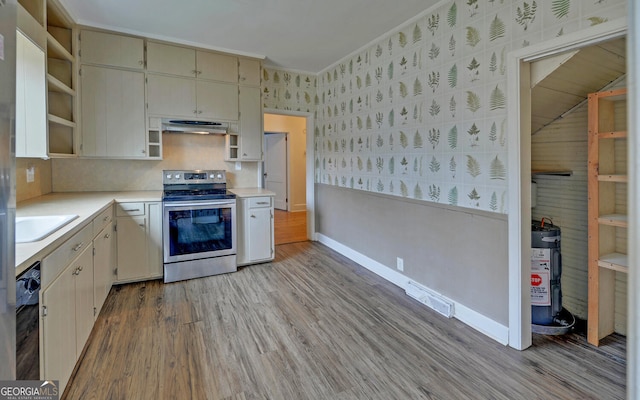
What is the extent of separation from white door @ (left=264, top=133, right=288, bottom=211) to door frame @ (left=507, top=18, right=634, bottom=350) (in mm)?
6267

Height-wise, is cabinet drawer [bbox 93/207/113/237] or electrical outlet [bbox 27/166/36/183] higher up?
electrical outlet [bbox 27/166/36/183]

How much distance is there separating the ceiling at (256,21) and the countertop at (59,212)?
1.76m

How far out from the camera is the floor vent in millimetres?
2613

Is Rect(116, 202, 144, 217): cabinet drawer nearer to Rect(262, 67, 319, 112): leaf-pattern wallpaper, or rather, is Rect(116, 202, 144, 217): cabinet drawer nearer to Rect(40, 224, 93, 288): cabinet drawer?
Rect(40, 224, 93, 288): cabinet drawer

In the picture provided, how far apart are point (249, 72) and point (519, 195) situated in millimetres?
3382

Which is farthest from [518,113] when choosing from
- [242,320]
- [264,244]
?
[264,244]

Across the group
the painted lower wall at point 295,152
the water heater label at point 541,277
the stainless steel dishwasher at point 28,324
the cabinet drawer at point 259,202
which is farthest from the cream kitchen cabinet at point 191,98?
the painted lower wall at point 295,152

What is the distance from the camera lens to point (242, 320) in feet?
8.34

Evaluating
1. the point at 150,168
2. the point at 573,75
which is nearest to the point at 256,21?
the point at 150,168

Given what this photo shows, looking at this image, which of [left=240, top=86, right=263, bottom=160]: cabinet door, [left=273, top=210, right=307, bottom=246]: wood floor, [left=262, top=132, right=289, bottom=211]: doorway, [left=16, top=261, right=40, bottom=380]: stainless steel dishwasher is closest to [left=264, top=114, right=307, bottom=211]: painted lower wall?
[left=262, top=132, right=289, bottom=211]: doorway

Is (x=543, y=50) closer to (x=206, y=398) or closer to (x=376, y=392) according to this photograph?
(x=376, y=392)

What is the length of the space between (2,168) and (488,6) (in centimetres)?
283

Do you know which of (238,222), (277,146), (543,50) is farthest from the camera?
(277,146)

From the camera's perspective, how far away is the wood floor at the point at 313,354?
1.76 metres
